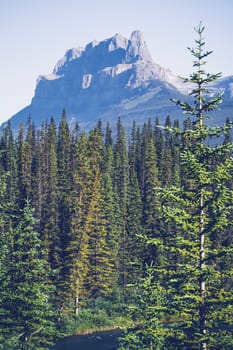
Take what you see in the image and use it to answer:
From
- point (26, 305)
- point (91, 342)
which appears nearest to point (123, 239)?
point (91, 342)

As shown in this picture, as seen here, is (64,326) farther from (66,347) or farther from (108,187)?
(108,187)

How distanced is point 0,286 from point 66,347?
23367mm

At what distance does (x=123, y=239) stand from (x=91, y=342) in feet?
81.7

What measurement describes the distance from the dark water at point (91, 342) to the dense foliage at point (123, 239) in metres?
2.41

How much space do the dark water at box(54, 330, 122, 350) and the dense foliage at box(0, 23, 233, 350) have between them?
94.9 inches

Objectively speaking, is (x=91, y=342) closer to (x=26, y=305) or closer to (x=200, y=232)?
(x=26, y=305)

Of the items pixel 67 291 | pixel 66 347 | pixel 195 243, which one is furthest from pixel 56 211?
pixel 195 243

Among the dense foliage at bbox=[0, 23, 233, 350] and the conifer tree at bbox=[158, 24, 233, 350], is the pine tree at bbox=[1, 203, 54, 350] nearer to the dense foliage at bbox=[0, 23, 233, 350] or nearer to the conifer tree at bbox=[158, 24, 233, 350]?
the dense foliage at bbox=[0, 23, 233, 350]

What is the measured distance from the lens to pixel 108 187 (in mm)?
79438

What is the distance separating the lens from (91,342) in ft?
183

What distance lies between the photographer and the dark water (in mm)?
52719

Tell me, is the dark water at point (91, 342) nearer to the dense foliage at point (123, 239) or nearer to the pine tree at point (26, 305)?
the dense foliage at point (123, 239)

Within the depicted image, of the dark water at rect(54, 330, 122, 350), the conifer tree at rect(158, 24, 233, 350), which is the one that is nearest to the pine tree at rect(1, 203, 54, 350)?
the conifer tree at rect(158, 24, 233, 350)

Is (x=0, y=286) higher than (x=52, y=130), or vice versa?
(x=52, y=130)
